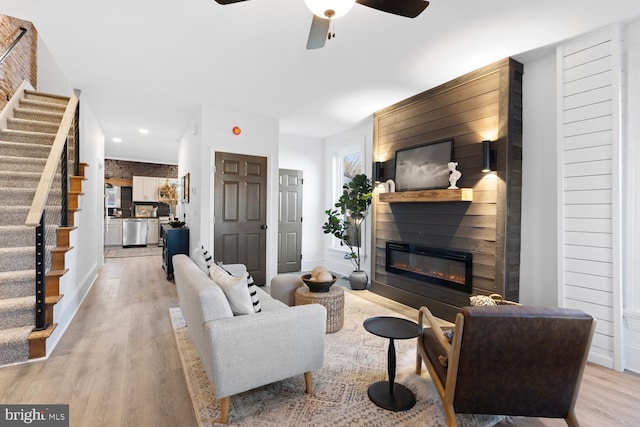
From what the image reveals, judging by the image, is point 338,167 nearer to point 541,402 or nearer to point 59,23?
point 59,23

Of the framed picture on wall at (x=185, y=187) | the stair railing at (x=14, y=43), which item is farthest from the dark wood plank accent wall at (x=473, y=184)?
the stair railing at (x=14, y=43)

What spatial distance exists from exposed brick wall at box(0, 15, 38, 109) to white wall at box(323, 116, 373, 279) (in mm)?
4716

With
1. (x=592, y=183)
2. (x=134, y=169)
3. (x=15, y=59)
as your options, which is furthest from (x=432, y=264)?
(x=134, y=169)

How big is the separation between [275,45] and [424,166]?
2.20 metres

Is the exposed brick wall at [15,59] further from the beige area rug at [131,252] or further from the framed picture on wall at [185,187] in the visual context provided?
the beige area rug at [131,252]

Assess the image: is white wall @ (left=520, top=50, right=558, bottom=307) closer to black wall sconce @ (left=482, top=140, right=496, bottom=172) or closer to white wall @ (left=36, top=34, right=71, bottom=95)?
black wall sconce @ (left=482, top=140, right=496, bottom=172)

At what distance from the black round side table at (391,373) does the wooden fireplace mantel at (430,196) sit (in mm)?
1717

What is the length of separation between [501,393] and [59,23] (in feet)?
13.4

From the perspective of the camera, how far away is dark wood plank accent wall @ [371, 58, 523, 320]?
10.1 feet

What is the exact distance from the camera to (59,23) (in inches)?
101

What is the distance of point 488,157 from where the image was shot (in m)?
3.10

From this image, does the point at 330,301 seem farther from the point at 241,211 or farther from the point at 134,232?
the point at 134,232

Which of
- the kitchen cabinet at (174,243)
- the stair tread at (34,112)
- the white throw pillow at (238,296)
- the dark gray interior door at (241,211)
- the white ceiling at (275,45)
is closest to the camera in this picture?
the white throw pillow at (238,296)

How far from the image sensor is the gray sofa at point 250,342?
1.75 m
